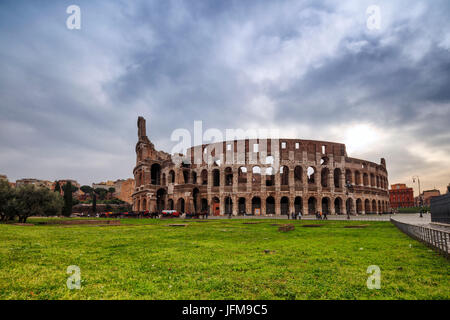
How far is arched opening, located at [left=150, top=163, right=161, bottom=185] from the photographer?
Answer: 57.2 m

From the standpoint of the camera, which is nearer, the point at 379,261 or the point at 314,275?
the point at 314,275

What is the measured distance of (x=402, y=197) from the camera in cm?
11650

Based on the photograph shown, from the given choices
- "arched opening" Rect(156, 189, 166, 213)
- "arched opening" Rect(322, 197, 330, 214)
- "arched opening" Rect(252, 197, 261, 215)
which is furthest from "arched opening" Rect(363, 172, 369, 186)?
"arched opening" Rect(156, 189, 166, 213)

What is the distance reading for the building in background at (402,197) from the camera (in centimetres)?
11447

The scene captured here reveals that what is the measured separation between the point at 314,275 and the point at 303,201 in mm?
43464

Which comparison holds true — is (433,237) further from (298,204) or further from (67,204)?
(67,204)

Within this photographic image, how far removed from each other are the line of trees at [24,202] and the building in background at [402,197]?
129 metres

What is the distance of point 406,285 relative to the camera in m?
4.61

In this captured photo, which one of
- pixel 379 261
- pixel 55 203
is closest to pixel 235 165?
pixel 55 203

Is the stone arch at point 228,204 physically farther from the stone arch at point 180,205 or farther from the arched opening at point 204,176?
the stone arch at point 180,205

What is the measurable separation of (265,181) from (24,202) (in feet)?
114

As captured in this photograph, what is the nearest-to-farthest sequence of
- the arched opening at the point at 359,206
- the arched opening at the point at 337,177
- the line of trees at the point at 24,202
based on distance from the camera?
the line of trees at the point at 24,202 → the arched opening at the point at 337,177 → the arched opening at the point at 359,206

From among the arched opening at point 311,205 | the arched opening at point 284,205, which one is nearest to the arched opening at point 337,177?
the arched opening at point 311,205
